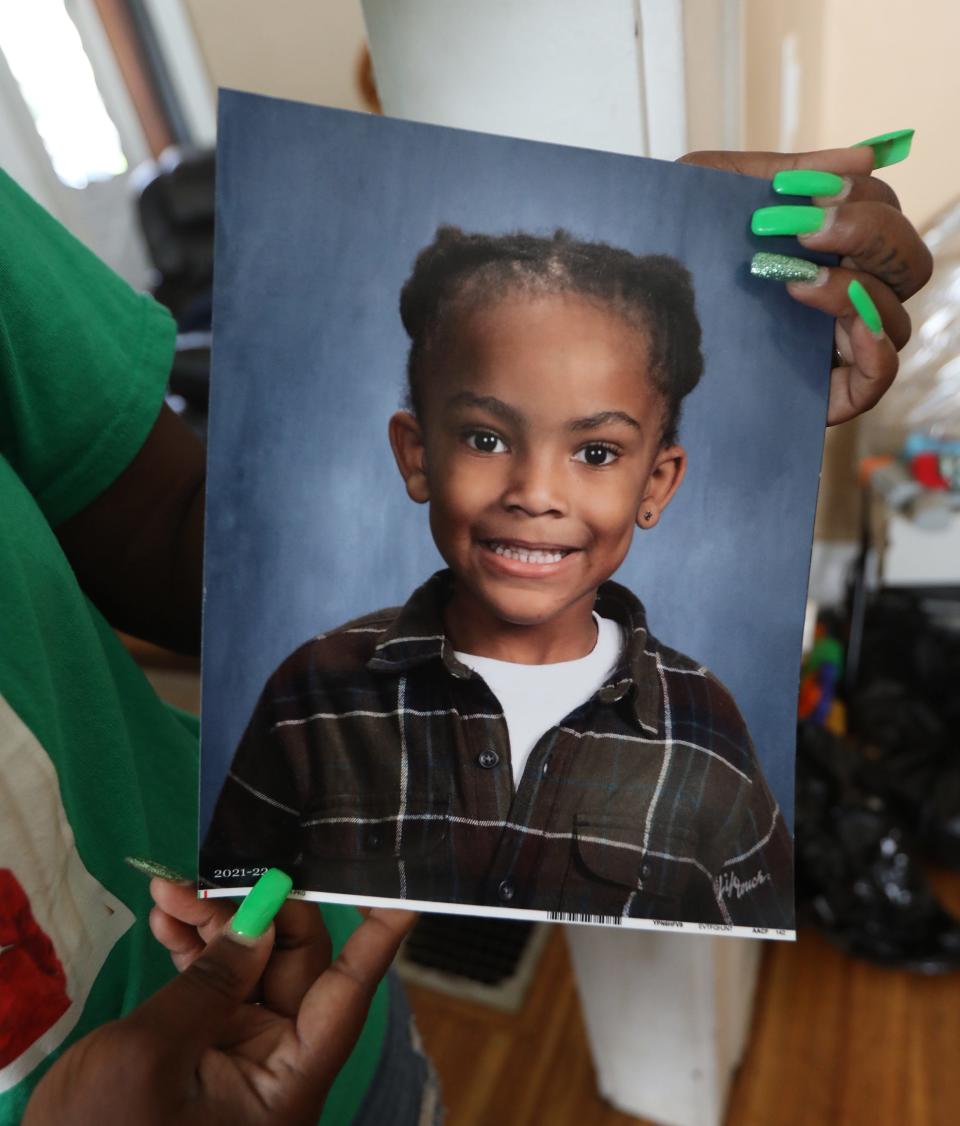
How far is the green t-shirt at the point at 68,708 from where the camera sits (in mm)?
375

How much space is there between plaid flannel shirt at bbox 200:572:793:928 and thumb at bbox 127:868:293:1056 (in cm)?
3

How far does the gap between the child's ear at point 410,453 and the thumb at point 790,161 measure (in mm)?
182

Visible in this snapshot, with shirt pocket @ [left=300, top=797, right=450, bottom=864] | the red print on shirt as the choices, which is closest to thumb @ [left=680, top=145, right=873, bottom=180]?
shirt pocket @ [left=300, top=797, right=450, bottom=864]

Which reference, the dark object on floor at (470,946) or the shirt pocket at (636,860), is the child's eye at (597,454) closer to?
the shirt pocket at (636,860)

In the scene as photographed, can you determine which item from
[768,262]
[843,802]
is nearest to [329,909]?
[768,262]

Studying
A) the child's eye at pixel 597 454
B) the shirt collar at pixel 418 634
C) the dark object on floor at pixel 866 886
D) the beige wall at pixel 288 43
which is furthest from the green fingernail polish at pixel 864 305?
the beige wall at pixel 288 43

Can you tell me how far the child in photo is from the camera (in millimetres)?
411

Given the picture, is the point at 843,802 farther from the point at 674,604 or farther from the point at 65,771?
the point at 65,771

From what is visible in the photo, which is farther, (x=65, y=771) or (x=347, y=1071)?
(x=347, y=1071)

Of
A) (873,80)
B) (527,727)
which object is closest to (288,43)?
(873,80)

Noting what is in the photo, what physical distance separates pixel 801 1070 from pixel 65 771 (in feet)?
3.89

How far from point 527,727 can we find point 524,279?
0.70 feet

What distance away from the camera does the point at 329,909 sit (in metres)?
0.55

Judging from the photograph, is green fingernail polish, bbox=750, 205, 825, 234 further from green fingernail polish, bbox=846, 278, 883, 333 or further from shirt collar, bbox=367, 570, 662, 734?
shirt collar, bbox=367, 570, 662, 734
